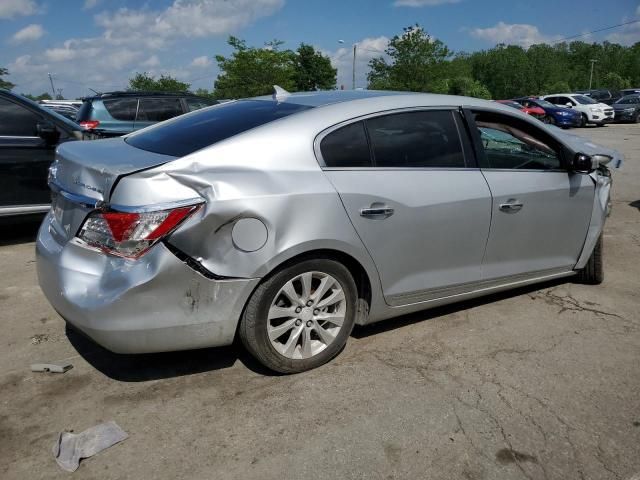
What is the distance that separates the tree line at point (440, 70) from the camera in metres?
37.8

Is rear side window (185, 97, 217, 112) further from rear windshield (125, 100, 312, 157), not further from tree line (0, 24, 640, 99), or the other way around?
tree line (0, 24, 640, 99)

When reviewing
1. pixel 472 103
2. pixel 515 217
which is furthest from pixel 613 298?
pixel 472 103

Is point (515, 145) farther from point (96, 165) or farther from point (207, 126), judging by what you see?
point (96, 165)

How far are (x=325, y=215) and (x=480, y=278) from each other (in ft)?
4.49

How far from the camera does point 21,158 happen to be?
18.6ft

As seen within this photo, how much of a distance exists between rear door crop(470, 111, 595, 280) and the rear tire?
1.06 feet

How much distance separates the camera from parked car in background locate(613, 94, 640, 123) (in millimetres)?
28922

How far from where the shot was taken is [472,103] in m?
3.76

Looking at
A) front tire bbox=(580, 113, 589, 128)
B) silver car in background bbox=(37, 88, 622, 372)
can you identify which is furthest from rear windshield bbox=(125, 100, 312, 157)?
front tire bbox=(580, 113, 589, 128)

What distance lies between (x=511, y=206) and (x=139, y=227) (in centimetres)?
240

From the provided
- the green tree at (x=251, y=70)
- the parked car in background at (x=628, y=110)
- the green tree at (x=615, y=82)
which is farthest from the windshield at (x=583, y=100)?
the green tree at (x=615, y=82)

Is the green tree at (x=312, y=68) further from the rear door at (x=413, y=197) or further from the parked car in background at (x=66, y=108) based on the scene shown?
the rear door at (x=413, y=197)

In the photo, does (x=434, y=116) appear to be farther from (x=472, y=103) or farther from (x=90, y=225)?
(x=90, y=225)

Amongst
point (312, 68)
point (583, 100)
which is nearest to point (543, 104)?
point (583, 100)
